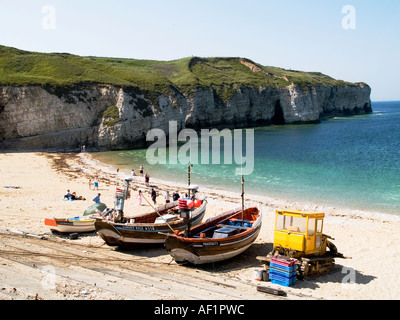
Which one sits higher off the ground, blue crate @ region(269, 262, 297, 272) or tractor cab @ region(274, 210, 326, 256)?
tractor cab @ region(274, 210, 326, 256)

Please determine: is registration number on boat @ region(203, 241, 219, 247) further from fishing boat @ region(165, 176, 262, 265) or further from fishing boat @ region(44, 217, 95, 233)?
fishing boat @ region(44, 217, 95, 233)

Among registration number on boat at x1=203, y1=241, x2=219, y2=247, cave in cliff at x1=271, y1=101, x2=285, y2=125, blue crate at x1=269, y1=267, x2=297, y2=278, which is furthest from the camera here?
cave in cliff at x1=271, y1=101, x2=285, y2=125

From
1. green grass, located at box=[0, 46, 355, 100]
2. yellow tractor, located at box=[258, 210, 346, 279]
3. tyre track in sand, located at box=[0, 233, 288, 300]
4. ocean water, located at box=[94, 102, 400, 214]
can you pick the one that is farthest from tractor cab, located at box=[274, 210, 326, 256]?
green grass, located at box=[0, 46, 355, 100]

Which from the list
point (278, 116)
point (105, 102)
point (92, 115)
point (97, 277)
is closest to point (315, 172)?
point (97, 277)

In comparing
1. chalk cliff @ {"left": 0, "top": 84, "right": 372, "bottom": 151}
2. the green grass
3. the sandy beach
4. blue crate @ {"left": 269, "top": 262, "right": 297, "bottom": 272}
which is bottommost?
the sandy beach

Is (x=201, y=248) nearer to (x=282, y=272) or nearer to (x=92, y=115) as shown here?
(x=282, y=272)

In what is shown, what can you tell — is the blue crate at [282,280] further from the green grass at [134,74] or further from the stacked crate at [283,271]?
the green grass at [134,74]
